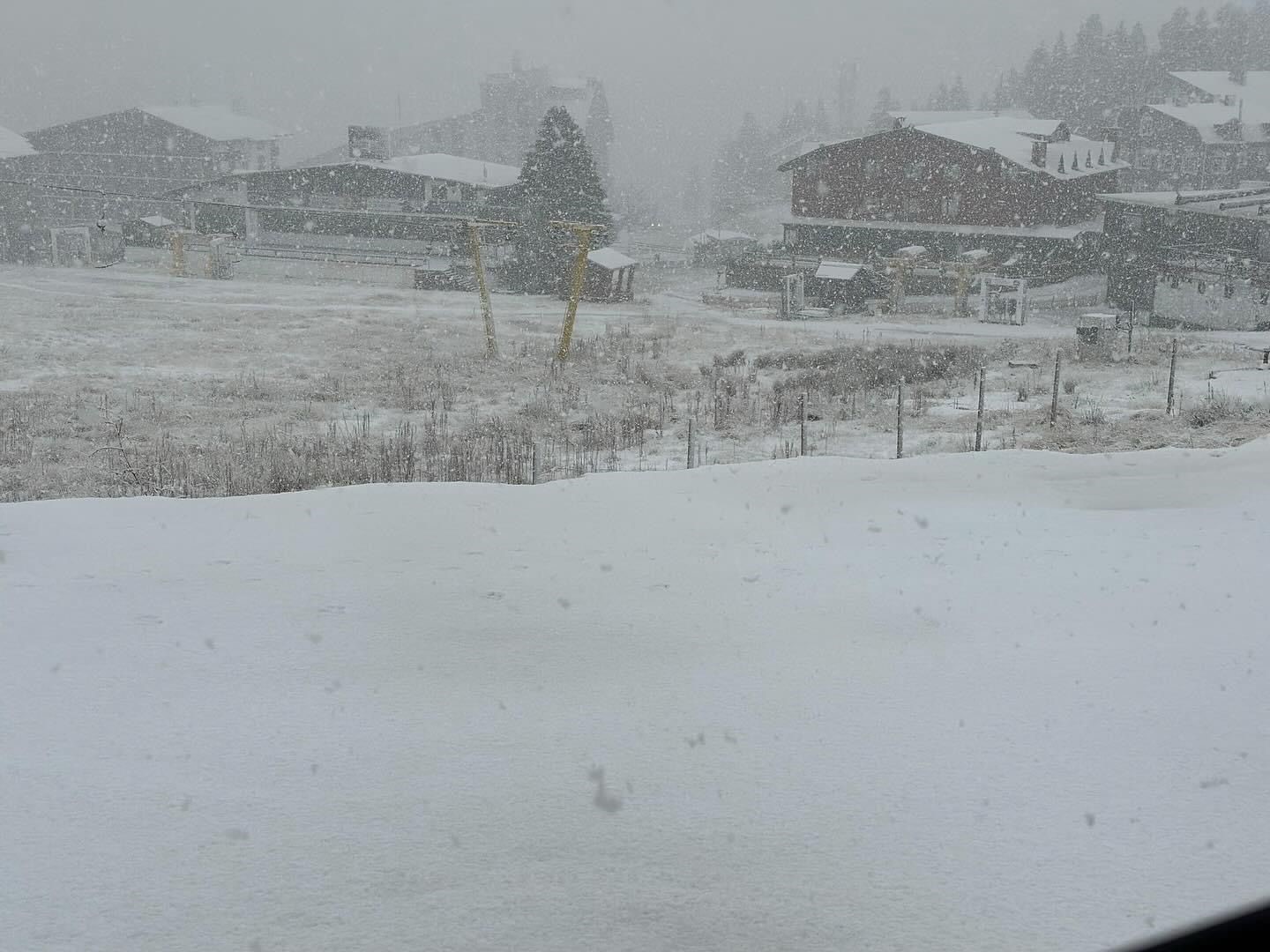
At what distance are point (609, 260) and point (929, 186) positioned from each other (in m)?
13.9

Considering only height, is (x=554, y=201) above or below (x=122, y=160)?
below

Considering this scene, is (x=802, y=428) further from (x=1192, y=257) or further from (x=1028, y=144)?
(x=1028, y=144)

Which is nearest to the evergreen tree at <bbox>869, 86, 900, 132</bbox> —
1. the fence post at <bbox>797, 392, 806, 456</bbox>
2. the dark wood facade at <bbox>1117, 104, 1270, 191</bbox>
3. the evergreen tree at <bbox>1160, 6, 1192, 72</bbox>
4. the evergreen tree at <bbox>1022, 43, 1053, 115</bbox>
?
the evergreen tree at <bbox>1022, 43, 1053, 115</bbox>

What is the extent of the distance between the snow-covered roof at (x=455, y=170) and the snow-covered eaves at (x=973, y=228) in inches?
545

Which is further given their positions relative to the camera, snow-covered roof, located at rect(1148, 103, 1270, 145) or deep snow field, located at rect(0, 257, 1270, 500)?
snow-covered roof, located at rect(1148, 103, 1270, 145)

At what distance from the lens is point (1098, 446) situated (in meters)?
12.9

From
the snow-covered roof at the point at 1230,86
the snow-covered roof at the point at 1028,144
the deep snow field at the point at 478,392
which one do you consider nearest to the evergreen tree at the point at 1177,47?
the snow-covered roof at the point at 1230,86

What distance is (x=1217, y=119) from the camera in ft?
182

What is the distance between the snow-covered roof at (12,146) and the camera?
50406 millimetres

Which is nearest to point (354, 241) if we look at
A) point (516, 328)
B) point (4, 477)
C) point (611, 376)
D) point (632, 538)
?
point (516, 328)

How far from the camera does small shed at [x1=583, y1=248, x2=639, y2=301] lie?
125 ft

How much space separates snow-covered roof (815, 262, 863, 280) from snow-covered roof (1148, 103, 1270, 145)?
97.2 ft

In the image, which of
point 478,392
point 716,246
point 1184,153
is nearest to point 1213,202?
point 1184,153

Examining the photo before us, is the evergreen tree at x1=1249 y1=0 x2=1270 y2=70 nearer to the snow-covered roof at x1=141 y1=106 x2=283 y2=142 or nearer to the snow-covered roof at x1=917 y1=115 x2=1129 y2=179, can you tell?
the snow-covered roof at x1=917 y1=115 x2=1129 y2=179
